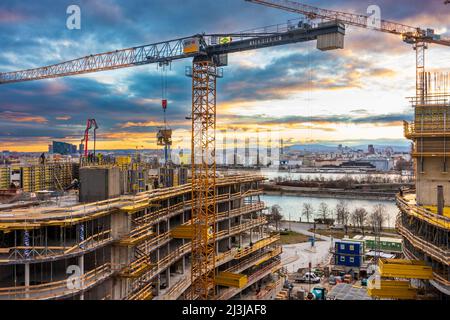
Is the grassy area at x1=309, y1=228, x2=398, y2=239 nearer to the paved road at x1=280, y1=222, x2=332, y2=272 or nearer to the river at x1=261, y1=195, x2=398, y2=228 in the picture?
the paved road at x1=280, y1=222, x2=332, y2=272

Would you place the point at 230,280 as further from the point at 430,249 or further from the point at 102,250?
the point at 430,249

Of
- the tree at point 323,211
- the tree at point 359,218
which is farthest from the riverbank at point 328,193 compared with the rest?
the tree at point 359,218

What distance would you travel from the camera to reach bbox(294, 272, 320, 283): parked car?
19.2 metres

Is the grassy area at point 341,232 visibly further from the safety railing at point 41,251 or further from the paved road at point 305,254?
the safety railing at point 41,251

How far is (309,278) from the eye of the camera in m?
19.0

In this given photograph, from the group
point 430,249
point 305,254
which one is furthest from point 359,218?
point 430,249

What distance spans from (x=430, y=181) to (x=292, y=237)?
65.6ft

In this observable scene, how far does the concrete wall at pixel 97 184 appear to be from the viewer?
962cm

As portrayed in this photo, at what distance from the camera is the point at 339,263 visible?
70.2ft

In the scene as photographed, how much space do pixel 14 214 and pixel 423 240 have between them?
8.72 meters

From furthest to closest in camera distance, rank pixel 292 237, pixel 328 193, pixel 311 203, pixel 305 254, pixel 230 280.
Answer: pixel 328 193 → pixel 311 203 → pixel 292 237 → pixel 305 254 → pixel 230 280

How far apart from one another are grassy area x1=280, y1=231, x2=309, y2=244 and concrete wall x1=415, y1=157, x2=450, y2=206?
712 inches
